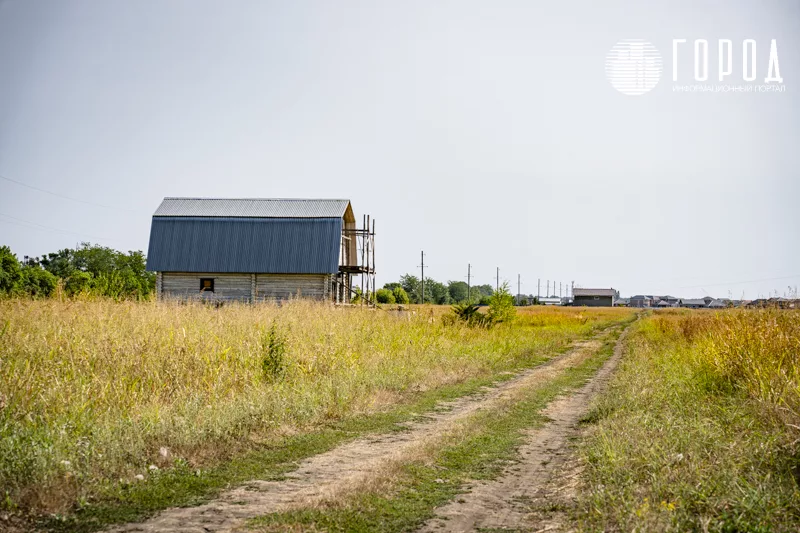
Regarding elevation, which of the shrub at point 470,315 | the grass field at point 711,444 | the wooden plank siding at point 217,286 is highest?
the wooden plank siding at point 217,286

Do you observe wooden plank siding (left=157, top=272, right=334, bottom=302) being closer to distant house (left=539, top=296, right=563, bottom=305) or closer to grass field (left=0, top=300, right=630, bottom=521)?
grass field (left=0, top=300, right=630, bottom=521)

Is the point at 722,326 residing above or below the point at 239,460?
above

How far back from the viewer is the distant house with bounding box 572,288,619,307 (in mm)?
137875

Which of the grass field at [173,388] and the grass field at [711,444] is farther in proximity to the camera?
the grass field at [173,388]

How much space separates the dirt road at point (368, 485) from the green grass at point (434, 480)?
20 cm

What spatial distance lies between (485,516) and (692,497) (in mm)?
1818

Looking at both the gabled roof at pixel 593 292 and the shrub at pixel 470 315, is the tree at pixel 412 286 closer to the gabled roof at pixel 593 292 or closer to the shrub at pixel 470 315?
the gabled roof at pixel 593 292

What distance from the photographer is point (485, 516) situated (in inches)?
220

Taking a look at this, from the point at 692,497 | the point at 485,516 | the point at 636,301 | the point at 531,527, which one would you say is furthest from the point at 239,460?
the point at 636,301

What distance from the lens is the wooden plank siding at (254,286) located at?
3425cm

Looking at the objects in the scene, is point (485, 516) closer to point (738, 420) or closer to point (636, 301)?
point (738, 420)

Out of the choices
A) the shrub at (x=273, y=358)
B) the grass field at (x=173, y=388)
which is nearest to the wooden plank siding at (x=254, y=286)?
the grass field at (x=173, y=388)

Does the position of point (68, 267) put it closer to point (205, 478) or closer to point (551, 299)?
point (205, 478)

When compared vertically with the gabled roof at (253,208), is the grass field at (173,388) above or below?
below
